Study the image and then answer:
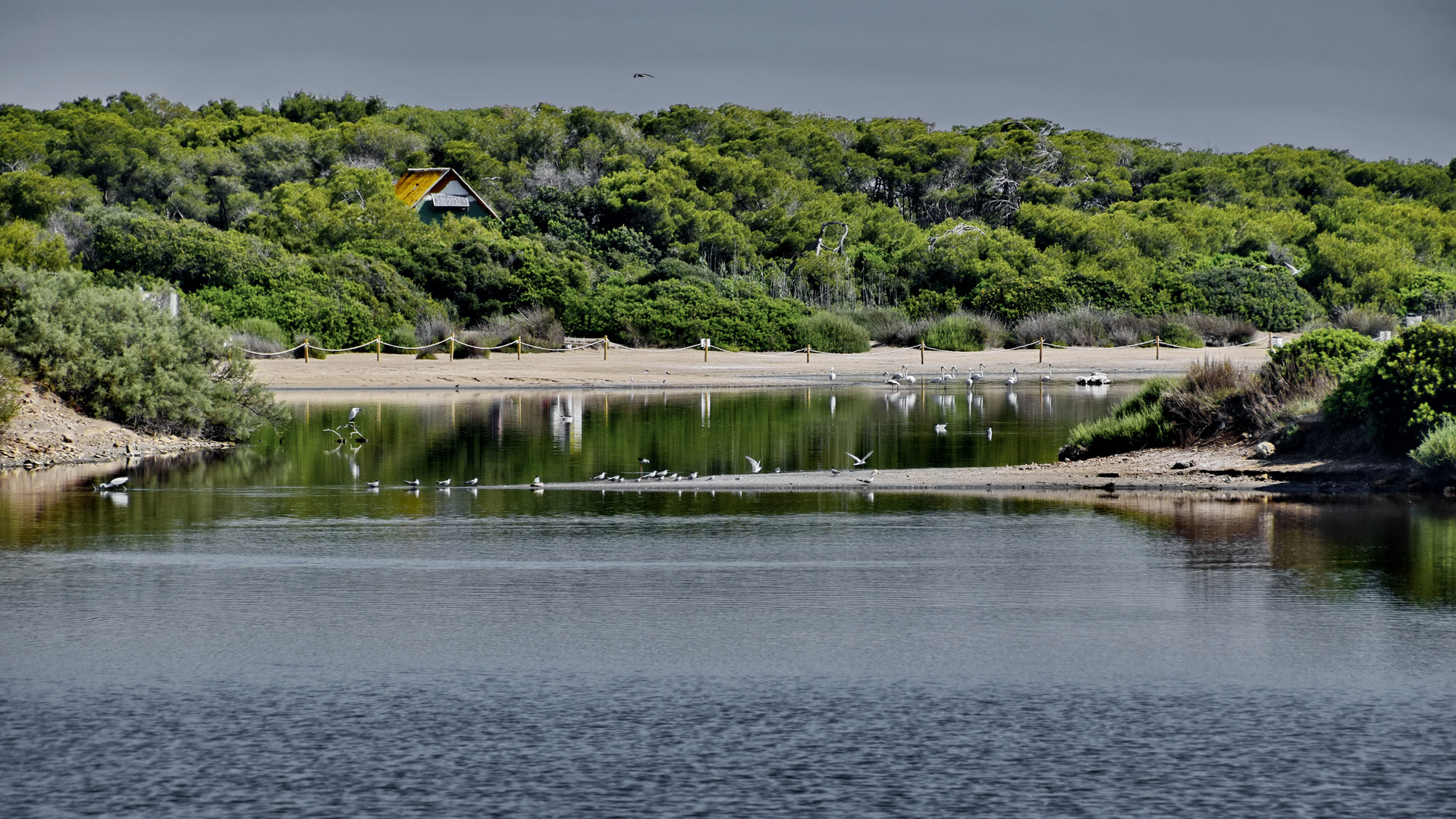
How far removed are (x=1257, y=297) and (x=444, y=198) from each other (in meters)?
39.3

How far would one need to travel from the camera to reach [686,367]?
46.2 m

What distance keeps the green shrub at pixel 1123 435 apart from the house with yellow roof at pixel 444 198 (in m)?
59.0

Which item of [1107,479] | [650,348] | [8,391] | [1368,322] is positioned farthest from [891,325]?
[1107,479]

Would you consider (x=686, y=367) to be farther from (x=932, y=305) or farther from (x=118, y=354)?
(x=118, y=354)

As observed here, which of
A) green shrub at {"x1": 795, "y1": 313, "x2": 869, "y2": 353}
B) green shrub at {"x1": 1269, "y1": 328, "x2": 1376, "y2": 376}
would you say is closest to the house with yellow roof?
green shrub at {"x1": 795, "y1": 313, "x2": 869, "y2": 353}

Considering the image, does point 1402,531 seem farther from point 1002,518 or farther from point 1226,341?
point 1226,341

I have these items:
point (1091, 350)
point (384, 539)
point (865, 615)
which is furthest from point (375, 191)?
point (865, 615)

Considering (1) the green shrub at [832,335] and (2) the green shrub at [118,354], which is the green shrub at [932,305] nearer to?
(1) the green shrub at [832,335]

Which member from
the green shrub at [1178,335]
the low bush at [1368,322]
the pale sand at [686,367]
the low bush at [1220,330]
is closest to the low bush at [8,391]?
the pale sand at [686,367]

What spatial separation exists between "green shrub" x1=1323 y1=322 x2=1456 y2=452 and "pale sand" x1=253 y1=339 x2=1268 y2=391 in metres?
21.2

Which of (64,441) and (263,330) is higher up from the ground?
(263,330)

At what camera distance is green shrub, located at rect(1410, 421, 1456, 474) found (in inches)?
620

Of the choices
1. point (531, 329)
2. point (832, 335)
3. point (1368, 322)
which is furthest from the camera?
point (1368, 322)

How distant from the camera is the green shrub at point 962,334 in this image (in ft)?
178
